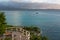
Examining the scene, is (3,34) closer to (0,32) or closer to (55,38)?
(0,32)

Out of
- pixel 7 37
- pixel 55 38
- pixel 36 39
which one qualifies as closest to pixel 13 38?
pixel 7 37

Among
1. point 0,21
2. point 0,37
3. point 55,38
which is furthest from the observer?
point 55,38

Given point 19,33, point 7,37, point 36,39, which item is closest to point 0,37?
point 7,37

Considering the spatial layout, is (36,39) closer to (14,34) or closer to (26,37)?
(26,37)

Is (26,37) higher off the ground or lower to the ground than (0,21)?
lower

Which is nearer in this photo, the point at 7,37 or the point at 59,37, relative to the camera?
the point at 7,37

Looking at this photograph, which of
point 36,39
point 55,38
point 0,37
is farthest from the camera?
point 55,38

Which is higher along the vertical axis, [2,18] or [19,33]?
[2,18]

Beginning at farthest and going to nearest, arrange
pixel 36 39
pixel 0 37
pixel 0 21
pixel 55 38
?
pixel 55 38 → pixel 36 39 → pixel 0 21 → pixel 0 37

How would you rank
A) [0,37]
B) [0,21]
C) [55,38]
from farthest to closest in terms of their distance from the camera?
[55,38] < [0,21] < [0,37]
